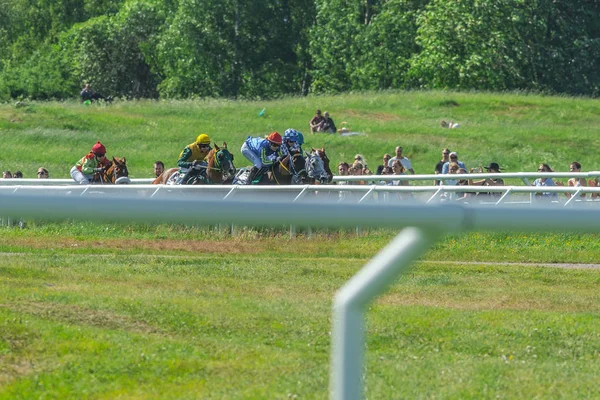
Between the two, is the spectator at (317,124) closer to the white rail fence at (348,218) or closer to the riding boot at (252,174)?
the riding boot at (252,174)

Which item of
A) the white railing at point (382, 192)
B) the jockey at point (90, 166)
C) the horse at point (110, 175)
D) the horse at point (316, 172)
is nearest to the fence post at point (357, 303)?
the white railing at point (382, 192)

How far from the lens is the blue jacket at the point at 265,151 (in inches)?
851

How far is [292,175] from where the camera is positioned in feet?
70.7

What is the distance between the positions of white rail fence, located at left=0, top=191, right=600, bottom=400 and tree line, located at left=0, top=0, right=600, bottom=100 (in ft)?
192

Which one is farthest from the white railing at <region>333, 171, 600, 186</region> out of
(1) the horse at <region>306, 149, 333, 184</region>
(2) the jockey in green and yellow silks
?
(2) the jockey in green and yellow silks

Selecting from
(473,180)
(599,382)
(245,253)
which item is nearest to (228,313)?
(599,382)

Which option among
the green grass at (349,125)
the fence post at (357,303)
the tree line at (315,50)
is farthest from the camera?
the tree line at (315,50)

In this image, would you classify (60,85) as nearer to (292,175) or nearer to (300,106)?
(300,106)

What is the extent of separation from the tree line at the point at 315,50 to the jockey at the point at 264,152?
134 ft

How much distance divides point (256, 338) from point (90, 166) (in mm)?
19546

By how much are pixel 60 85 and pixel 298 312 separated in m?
73.9

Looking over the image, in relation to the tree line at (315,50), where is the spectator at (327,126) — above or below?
below

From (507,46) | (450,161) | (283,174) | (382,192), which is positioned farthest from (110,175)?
(507,46)

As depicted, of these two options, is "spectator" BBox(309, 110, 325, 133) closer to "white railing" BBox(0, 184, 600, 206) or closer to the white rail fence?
"white railing" BBox(0, 184, 600, 206)
